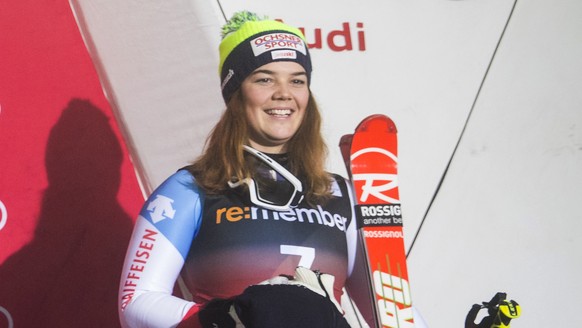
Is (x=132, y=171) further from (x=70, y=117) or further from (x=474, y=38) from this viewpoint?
(x=474, y=38)

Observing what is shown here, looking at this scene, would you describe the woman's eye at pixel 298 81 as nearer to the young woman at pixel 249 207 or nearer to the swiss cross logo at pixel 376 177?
the young woman at pixel 249 207

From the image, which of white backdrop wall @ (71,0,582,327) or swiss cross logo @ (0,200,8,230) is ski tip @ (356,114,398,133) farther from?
swiss cross logo @ (0,200,8,230)

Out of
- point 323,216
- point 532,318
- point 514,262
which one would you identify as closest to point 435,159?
point 514,262

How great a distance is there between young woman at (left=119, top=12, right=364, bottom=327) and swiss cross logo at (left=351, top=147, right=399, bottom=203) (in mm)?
47

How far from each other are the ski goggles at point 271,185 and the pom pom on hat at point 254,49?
0.63 feet

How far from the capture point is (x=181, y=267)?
2072 millimetres

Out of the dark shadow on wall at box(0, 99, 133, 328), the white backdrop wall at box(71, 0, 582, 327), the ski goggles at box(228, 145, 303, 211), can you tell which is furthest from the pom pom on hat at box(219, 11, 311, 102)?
the dark shadow on wall at box(0, 99, 133, 328)

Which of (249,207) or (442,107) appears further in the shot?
(442,107)

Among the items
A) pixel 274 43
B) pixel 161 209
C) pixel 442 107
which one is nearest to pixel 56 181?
pixel 161 209

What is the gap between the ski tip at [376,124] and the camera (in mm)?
2430

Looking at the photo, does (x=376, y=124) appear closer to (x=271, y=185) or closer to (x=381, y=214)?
(x=381, y=214)

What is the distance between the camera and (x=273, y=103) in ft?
7.16

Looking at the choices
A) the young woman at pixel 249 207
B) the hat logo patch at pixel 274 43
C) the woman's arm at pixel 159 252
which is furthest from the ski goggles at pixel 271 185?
the hat logo patch at pixel 274 43

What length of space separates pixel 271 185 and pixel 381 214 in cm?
31
